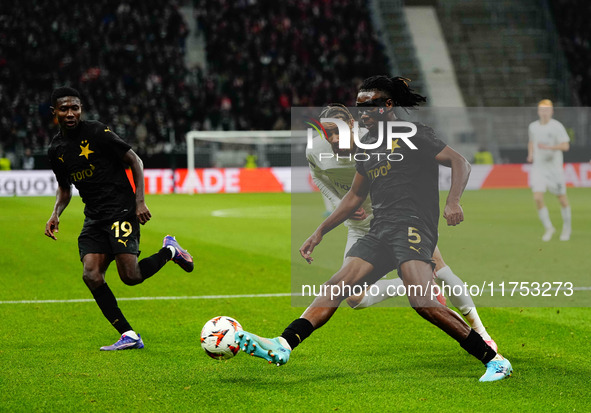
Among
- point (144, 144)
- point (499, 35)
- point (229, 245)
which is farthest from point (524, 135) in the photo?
point (229, 245)

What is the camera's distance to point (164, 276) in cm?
1147

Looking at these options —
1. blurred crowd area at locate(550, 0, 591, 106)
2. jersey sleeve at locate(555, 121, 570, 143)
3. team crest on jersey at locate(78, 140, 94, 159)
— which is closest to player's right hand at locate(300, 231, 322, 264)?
team crest on jersey at locate(78, 140, 94, 159)

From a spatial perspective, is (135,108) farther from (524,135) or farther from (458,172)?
(458,172)

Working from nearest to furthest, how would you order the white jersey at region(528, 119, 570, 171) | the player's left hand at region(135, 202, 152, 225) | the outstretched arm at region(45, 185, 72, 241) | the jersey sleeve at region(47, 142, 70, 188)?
the player's left hand at region(135, 202, 152, 225) → the jersey sleeve at region(47, 142, 70, 188) → the outstretched arm at region(45, 185, 72, 241) → the white jersey at region(528, 119, 570, 171)

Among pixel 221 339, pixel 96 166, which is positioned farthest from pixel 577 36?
pixel 221 339

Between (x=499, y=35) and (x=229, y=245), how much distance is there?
1125 inches

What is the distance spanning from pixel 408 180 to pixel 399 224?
0.30 metres

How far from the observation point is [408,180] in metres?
5.80

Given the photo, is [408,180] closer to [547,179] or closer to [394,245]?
[394,245]

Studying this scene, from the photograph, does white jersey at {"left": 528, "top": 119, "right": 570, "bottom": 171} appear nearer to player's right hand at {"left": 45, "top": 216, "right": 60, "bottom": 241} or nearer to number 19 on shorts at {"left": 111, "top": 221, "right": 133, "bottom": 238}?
number 19 on shorts at {"left": 111, "top": 221, "right": 133, "bottom": 238}

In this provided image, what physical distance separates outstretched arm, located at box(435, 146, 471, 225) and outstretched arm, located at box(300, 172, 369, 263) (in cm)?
61

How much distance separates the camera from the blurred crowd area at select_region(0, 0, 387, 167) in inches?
1209

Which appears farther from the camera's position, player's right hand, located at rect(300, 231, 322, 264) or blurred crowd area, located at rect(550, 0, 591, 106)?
blurred crowd area, located at rect(550, 0, 591, 106)

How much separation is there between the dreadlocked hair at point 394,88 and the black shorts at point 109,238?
232cm
